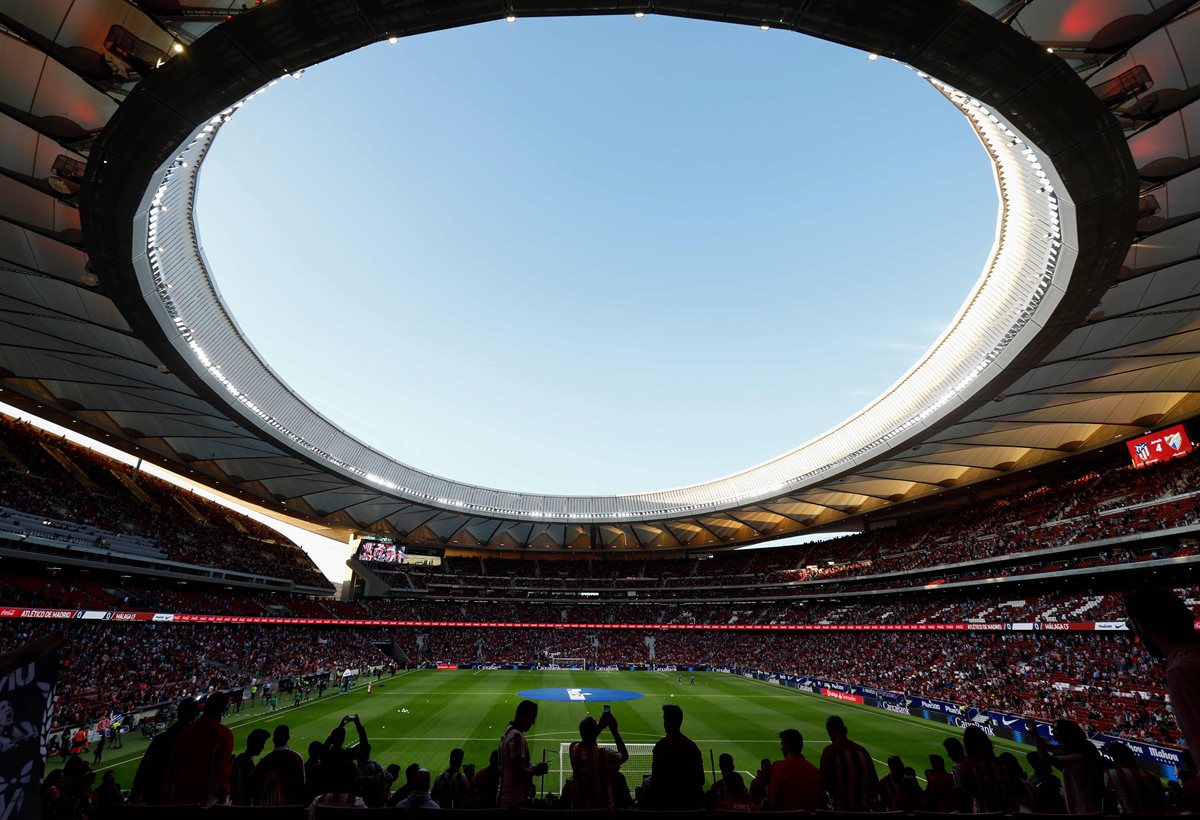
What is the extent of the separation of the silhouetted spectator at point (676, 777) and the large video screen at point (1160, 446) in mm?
42393

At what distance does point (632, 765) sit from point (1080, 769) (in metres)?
18.6

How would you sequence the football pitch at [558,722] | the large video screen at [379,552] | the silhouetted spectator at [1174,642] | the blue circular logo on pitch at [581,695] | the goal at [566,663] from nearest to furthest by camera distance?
the silhouetted spectator at [1174,642] < the football pitch at [558,722] < the blue circular logo on pitch at [581,695] < the goal at [566,663] < the large video screen at [379,552]

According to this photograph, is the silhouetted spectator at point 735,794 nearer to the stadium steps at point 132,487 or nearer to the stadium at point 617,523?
the stadium at point 617,523

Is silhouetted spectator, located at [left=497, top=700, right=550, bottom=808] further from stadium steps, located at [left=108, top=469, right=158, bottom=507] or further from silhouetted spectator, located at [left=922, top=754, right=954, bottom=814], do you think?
stadium steps, located at [left=108, top=469, right=158, bottom=507]

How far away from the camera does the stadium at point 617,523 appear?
289 inches

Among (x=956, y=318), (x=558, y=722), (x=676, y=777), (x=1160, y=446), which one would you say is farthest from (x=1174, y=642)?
(x=1160, y=446)

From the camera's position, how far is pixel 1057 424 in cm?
3925

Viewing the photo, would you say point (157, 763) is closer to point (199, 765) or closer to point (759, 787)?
point (199, 765)

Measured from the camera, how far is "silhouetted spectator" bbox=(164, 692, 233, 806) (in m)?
6.13

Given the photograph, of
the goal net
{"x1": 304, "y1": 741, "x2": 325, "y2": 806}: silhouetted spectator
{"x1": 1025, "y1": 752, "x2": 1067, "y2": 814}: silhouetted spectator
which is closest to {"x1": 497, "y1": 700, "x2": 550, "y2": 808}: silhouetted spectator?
{"x1": 304, "y1": 741, "x2": 325, "y2": 806}: silhouetted spectator

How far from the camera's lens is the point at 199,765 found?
20.3 ft


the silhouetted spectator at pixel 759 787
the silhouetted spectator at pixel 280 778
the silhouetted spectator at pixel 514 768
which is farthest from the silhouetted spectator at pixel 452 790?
the silhouetted spectator at pixel 759 787

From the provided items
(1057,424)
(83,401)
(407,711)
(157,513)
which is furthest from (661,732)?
(157,513)

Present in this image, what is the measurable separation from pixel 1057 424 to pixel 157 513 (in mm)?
66308
